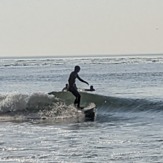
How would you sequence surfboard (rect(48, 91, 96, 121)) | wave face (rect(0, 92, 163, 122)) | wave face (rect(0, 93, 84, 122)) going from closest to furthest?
surfboard (rect(48, 91, 96, 121)) → wave face (rect(0, 93, 84, 122)) → wave face (rect(0, 92, 163, 122))

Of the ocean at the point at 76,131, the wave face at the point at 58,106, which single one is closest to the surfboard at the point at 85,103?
the wave face at the point at 58,106

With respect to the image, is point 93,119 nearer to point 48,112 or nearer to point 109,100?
point 48,112

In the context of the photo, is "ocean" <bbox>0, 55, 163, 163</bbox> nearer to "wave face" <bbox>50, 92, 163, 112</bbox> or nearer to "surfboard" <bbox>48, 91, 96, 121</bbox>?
"wave face" <bbox>50, 92, 163, 112</bbox>

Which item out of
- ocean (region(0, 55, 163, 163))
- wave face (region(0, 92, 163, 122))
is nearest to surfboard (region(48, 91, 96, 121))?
wave face (region(0, 92, 163, 122))

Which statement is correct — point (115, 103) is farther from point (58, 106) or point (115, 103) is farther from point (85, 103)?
point (58, 106)

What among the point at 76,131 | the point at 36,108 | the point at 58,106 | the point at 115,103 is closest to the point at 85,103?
the point at 115,103

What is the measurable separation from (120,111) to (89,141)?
1156cm

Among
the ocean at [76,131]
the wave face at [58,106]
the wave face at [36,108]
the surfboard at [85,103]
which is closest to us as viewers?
the ocean at [76,131]

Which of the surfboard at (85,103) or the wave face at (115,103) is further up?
the surfboard at (85,103)

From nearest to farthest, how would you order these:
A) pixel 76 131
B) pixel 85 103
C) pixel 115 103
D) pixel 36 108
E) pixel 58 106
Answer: pixel 76 131 < pixel 58 106 < pixel 36 108 < pixel 85 103 < pixel 115 103

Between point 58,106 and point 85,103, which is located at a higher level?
point 58,106

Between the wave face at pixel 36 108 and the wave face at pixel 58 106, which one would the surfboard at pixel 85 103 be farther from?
the wave face at pixel 36 108

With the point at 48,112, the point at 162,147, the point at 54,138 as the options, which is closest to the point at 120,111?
the point at 48,112

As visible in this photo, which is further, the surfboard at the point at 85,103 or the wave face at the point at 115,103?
the wave face at the point at 115,103
